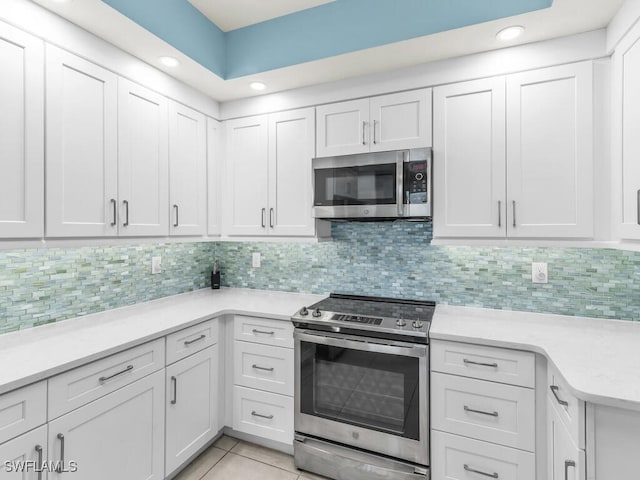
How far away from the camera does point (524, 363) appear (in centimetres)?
162

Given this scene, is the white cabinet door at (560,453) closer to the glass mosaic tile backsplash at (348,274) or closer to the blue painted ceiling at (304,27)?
the glass mosaic tile backsplash at (348,274)

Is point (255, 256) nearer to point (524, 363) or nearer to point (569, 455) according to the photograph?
point (524, 363)

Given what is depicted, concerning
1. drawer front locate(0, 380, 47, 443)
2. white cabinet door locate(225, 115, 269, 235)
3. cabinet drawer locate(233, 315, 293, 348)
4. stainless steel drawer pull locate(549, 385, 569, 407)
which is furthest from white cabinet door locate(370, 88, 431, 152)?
drawer front locate(0, 380, 47, 443)

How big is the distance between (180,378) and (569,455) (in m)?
1.85

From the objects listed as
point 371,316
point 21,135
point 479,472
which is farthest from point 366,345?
point 21,135

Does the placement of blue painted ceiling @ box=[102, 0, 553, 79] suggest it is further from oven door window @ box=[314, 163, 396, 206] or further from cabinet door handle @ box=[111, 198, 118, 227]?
cabinet door handle @ box=[111, 198, 118, 227]

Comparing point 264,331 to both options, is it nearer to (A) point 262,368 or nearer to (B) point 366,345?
(A) point 262,368

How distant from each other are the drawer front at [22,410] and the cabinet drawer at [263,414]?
117 centimetres

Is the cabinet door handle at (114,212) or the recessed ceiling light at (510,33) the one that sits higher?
the recessed ceiling light at (510,33)

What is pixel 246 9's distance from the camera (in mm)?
2094

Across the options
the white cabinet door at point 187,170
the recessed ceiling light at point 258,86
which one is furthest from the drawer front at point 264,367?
the recessed ceiling light at point 258,86

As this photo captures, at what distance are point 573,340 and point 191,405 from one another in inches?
81.9

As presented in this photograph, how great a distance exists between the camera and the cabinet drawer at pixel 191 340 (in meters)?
1.89

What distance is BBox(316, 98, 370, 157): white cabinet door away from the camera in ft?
7.15
